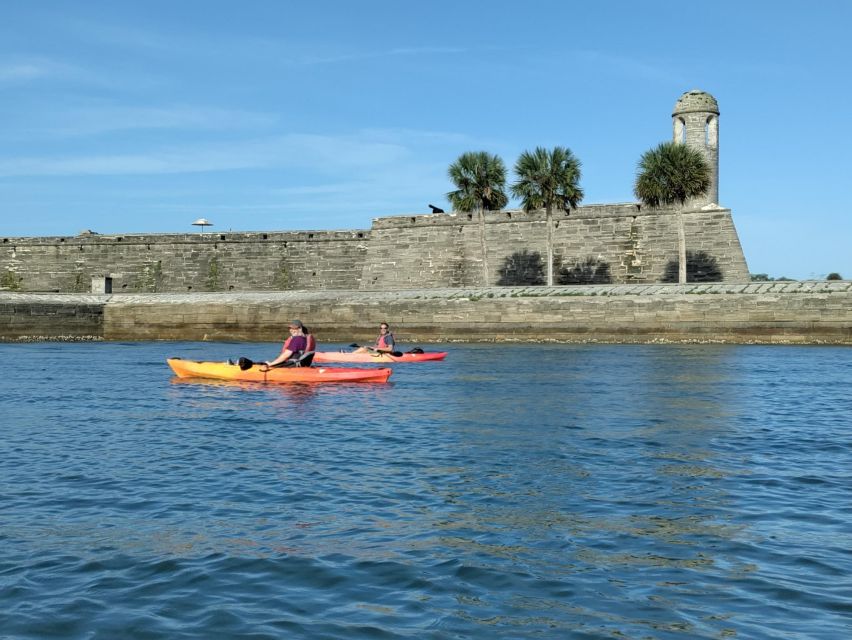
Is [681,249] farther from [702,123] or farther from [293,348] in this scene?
[293,348]

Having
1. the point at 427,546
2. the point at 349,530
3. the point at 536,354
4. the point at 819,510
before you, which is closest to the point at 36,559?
the point at 349,530

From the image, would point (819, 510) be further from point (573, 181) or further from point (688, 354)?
point (573, 181)

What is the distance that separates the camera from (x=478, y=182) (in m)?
42.3

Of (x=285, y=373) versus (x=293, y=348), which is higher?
(x=293, y=348)

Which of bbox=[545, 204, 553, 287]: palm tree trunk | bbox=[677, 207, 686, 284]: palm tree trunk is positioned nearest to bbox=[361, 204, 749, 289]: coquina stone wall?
bbox=[677, 207, 686, 284]: palm tree trunk

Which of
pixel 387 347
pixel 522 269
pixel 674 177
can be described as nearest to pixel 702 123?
pixel 674 177

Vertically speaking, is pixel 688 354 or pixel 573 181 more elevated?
pixel 573 181

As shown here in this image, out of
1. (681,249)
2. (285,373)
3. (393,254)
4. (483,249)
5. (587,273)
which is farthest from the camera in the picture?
(393,254)

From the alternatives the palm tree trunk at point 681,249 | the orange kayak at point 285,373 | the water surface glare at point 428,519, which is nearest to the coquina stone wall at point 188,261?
the palm tree trunk at point 681,249

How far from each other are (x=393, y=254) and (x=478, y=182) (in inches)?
264

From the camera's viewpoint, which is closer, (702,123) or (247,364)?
(247,364)

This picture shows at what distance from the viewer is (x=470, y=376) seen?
20844 mm

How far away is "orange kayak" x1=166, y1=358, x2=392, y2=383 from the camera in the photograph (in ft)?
61.1

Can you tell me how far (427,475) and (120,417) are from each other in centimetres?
666
